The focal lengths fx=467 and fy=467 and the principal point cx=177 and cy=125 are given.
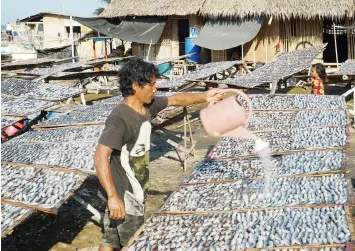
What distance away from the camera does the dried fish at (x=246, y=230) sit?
342 cm

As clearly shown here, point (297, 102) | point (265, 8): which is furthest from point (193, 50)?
point (297, 102)

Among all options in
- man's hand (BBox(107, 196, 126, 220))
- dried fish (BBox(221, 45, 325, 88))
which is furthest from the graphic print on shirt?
dried fish (BBox(221, 45, 325, 88))

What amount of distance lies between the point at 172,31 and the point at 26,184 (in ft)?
50.6

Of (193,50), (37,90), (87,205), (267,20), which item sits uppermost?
(267,20)

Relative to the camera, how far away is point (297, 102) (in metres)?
7.78

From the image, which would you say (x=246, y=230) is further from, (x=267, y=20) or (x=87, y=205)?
(x=267, y=20)

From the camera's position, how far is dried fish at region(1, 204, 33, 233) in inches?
163

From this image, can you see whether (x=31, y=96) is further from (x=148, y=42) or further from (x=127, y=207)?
(x=148, y=42)

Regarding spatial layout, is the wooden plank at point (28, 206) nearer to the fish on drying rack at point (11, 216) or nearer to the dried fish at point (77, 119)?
the fish on drying rack at point (11, 216)

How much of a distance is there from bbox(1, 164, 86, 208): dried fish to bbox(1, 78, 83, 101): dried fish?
3.92 meters

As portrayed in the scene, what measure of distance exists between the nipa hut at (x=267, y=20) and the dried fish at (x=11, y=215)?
521 inches

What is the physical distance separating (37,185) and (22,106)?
3909 mm

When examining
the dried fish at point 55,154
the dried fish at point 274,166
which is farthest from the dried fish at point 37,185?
the dried fish at point 274,166

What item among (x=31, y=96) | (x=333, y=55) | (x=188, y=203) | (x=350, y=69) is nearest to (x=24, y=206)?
(x=188, y=203)
